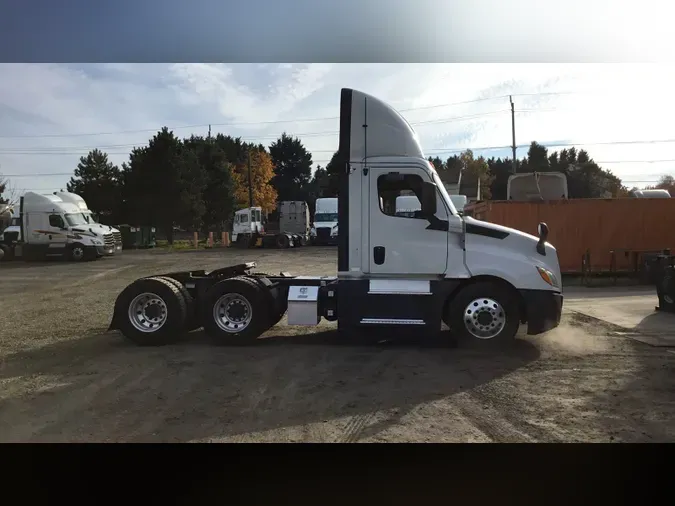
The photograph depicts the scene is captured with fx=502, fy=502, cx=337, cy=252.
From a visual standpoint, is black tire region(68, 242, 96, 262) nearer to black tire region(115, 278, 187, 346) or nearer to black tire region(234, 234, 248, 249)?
black tire region(234, 234, 248, 249)

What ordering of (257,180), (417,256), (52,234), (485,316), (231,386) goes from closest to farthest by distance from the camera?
(231,386)
(485,316)
(417,256)
(257,180)
(52,234)

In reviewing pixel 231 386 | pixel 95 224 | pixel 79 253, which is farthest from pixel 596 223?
pixel 79 253

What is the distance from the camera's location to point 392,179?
650cm

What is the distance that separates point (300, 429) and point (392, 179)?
139 inches

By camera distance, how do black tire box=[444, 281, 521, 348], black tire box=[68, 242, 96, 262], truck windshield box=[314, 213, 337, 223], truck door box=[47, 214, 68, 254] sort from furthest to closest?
truck windshield box=[314, 213, 337, 223] < black tire box=[68, 242, 96, 262] < truck door box=[47, 214, 68, 254] < black tire box=[444, 281, 521, 348]

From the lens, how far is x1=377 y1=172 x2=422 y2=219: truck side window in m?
6.50

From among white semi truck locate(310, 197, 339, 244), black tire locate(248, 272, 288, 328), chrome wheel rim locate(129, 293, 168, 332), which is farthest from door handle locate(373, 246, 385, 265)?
white semi truck locate(310, 197, 339, 244)

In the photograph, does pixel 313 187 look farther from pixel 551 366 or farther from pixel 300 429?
pixel 300 429

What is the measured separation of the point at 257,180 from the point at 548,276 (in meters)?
6.50

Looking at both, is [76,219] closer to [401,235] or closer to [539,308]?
[401,235]

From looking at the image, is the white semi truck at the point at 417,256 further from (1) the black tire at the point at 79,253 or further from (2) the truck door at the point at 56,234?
(2) the truck door at the point at 56,234

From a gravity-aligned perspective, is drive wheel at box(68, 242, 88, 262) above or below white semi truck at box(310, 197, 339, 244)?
below

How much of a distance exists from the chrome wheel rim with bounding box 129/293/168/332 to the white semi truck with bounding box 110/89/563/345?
2466 mm

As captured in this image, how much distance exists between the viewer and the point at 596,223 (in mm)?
14047
